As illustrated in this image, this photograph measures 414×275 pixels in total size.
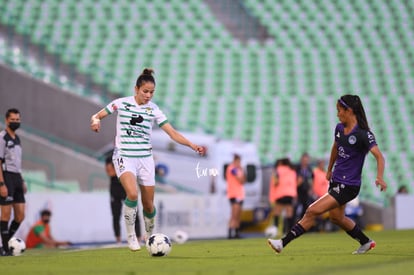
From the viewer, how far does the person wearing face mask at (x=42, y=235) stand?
1998 cm

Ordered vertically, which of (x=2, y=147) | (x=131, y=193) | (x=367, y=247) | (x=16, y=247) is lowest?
(x=367, y=247)

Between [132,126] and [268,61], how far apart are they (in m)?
24.5

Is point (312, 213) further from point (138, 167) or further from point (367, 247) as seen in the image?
point (138, 167)

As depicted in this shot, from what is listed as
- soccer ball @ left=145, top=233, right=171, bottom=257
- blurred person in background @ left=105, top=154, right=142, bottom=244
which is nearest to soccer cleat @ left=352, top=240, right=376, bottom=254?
soccer ball @ left=145, top=233, right=171, bottom=257

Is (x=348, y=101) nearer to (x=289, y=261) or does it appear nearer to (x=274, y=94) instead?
(x=289, y=261)

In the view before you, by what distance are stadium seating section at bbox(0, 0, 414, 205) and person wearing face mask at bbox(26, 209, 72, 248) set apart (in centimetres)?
1328

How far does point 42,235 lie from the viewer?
65.7ft

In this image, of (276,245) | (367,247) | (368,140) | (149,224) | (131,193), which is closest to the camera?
(368,140)

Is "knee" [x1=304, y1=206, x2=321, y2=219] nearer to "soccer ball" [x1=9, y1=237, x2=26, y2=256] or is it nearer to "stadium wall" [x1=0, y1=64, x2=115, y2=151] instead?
"soccer ball" [x1=9, y1=237, x2=26, y2=256]

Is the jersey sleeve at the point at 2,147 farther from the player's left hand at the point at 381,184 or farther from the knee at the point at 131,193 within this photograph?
the player's left hand at the point at 381,184

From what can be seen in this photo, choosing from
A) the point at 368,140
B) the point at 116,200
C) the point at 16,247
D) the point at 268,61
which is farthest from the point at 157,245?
the point at 268,61

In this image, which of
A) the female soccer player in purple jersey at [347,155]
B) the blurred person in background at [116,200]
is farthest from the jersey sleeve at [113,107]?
the blurred person in background at [116,200]

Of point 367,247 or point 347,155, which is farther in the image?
point 367,247

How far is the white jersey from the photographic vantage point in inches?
499
